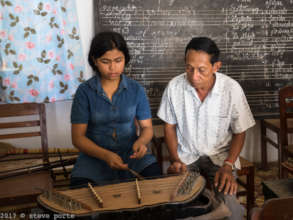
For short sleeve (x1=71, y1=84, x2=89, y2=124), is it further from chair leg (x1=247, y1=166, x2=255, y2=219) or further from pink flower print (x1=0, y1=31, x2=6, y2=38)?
chair leg (x1=247, y1=166, x2=255, y2=219)

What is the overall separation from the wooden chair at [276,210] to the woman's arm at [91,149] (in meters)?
0.81

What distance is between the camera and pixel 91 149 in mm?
1661

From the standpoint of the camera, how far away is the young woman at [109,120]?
1.66m

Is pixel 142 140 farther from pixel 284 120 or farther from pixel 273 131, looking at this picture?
pixel 273 131

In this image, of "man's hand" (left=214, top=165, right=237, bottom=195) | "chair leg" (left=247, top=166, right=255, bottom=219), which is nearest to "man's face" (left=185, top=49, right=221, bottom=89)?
"man's hand" (left=214, top=165, right=237, bottom=195)

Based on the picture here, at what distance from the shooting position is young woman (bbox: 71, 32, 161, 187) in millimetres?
1659

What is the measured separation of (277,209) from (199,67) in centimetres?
101

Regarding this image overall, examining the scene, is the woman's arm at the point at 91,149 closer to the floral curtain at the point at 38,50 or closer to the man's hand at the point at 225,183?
the man's hand at the point at 225,183

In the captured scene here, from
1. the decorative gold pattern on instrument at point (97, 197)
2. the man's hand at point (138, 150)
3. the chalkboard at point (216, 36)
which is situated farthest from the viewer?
the chalkboard at point (216, 36)

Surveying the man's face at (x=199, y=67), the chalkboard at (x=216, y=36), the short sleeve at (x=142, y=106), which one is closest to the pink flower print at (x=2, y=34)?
the chalkboard at (x=216, y=36)

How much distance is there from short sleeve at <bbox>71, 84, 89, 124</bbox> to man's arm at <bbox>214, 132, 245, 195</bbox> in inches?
31.8

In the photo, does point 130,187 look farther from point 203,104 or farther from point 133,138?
point 203,104

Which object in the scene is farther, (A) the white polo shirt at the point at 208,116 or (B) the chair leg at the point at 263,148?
(B) the chair leg at the point at 263,148

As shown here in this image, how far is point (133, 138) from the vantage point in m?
1.85
